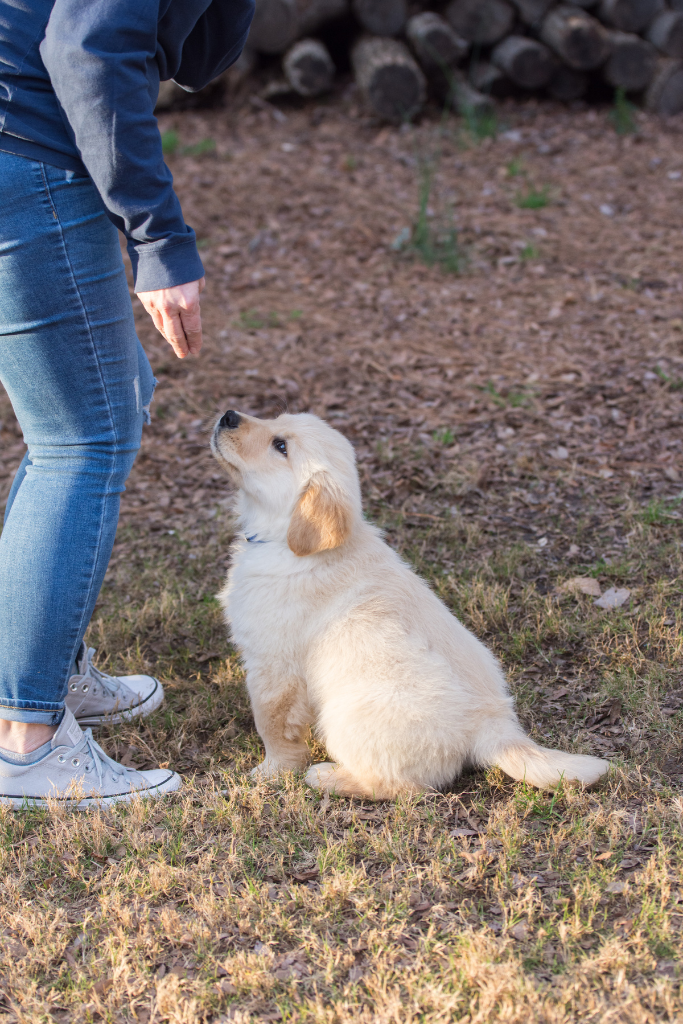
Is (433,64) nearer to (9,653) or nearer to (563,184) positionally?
(563,184)

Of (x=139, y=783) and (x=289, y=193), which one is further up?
(x=289, y=193)

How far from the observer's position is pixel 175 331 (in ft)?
7.11

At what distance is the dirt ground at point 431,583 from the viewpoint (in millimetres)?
1885

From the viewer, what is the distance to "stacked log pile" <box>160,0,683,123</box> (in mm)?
7879

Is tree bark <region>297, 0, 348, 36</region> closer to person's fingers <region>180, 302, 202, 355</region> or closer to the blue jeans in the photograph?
the blue jeans

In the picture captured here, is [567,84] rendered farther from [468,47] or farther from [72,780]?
[72,780]

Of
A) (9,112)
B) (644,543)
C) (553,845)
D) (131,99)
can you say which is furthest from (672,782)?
(9,112)

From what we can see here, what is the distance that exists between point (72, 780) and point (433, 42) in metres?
7.59

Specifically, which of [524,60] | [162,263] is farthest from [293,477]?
[524,60]

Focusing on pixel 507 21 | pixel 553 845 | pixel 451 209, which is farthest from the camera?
pixel 507 21

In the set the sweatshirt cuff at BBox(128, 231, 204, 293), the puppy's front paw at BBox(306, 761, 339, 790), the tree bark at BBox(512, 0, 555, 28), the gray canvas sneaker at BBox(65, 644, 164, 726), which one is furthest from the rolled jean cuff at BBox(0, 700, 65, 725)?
the tree bark at BBox(512, 0, 555, 28)

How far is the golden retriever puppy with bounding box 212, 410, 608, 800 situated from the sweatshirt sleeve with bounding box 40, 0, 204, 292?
2.39 ft

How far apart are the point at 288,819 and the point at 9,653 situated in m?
0.85

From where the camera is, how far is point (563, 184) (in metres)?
7.31
